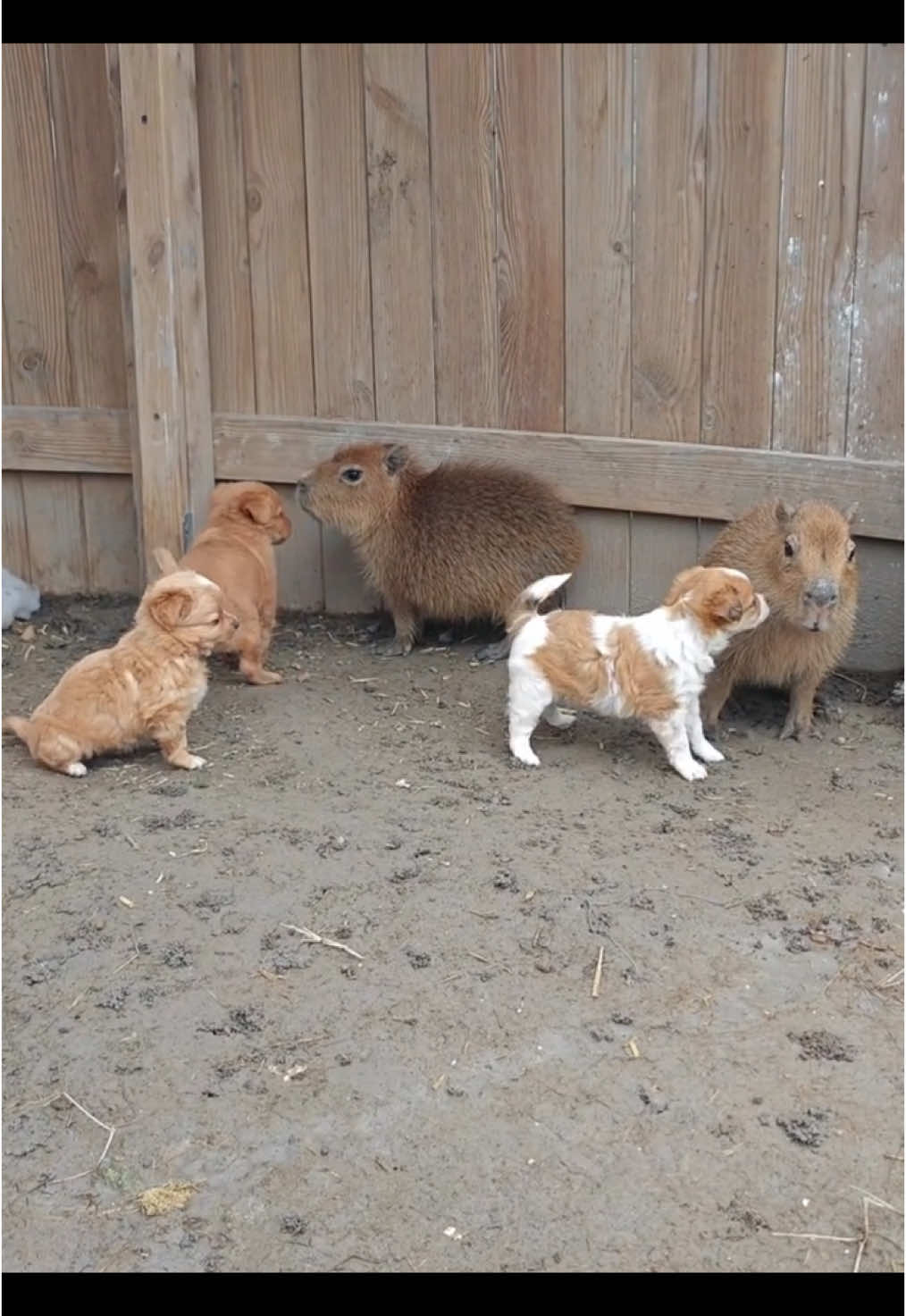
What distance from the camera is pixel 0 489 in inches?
266

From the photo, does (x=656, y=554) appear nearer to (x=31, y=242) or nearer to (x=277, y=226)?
(x=277, y=226)

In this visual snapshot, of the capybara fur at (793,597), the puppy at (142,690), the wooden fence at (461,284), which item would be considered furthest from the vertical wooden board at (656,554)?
the puppy at (142,690)

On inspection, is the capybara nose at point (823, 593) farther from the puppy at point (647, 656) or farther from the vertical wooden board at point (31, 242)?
the vertical wooden board at point (31, 242)

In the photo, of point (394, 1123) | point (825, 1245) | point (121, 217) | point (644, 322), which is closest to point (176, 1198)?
point (394, 1123)

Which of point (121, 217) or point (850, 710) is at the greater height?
point (121, 217)

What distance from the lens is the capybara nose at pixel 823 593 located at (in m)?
4.83

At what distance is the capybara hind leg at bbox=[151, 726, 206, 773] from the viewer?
4949mm

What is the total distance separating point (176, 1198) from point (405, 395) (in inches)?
152

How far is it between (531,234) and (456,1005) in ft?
10.9

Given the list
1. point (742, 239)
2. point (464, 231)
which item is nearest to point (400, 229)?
point (464, 231)

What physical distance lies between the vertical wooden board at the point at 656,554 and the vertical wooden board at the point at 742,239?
1.21ft

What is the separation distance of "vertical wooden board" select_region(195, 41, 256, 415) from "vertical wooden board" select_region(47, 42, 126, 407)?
1.39ft
